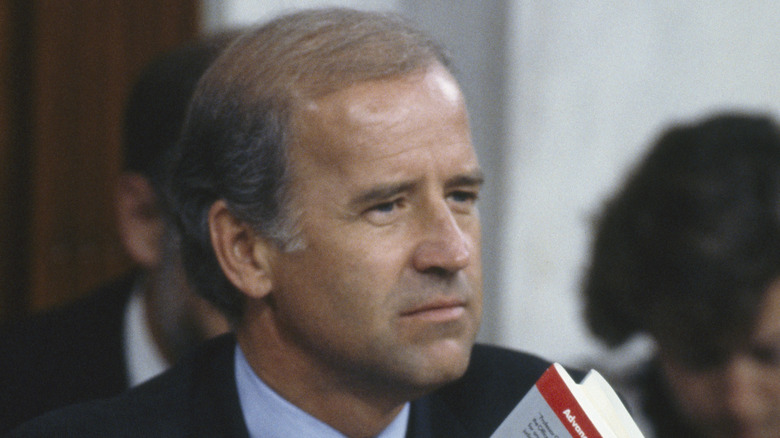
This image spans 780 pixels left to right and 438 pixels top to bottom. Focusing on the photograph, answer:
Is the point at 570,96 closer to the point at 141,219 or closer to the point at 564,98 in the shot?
the point at 564,98

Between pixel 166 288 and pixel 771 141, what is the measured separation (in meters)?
1.51

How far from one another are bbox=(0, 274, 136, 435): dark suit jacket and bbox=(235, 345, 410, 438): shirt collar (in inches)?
29.8

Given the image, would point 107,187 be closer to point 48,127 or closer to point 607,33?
point 48,127

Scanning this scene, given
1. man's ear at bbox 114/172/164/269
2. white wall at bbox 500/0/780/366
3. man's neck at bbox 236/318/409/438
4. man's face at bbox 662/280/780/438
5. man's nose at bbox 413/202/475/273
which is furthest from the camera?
white wall at bbox 500/0/780/366

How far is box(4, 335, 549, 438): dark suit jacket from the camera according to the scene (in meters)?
1.71

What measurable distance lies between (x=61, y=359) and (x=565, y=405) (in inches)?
60.7

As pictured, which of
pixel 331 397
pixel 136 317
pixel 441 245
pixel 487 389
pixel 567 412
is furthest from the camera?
pixel 136 317

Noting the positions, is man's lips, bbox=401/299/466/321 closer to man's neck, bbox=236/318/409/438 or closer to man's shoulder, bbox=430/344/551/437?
man's neck, bbox=236/318/409/438

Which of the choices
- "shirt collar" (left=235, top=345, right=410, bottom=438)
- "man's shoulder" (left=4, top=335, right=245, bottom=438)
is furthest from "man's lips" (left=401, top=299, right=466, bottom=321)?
"man's shoulder" (left=4, top=335, right=245, bottom=438)

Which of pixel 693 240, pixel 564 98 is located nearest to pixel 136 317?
pixel 693 240

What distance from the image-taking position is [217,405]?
1771 mm

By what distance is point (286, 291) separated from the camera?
5.52ft

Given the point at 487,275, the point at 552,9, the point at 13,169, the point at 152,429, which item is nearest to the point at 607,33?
the point at 552,9

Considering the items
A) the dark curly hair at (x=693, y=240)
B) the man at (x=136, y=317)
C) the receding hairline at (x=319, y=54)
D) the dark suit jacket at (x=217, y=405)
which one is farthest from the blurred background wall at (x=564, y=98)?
the receding hairline at (x=319, y=54)
